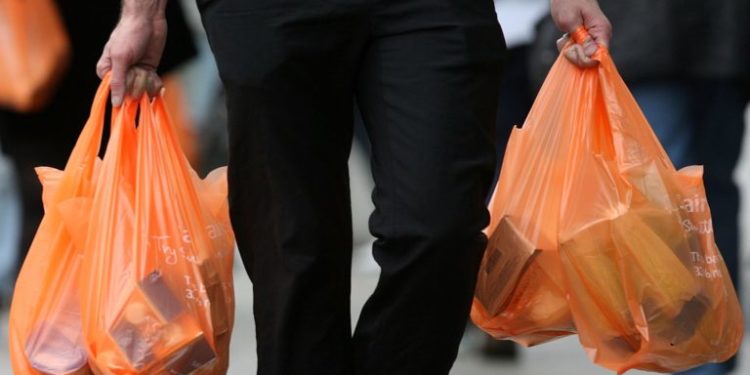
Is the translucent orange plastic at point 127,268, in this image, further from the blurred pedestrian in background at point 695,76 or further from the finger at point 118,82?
the blurred pedestrian in background at point 695,76

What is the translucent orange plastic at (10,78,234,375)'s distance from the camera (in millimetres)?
3184

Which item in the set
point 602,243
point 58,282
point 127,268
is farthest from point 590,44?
point 58,282

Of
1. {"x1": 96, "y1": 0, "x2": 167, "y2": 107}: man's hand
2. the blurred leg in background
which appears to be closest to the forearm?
{"x1": 96, "y1": 0, "x2": 167, "y2": 107}: man's hand

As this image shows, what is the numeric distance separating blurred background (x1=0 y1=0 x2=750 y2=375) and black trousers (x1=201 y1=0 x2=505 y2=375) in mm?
1182

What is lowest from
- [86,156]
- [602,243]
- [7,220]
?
[7,220]

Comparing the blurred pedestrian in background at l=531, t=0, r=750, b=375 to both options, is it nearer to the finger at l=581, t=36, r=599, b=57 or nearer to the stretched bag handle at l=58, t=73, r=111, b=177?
the finger at l=581, t=36, r=599, b=57

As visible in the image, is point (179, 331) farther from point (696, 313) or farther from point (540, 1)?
point (540, 1)

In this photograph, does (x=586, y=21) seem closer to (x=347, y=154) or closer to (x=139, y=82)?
(x=347, y=154)

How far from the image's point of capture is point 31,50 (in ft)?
14.5

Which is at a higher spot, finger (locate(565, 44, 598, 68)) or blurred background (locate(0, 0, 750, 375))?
finger (locate(565, 44, 598, 68))

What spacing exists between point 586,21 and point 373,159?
0.54 metres

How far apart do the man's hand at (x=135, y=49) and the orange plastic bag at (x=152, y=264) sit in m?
0.04

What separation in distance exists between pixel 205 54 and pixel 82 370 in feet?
14.7

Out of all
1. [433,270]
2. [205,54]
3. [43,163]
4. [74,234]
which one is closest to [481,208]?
[433,270]
